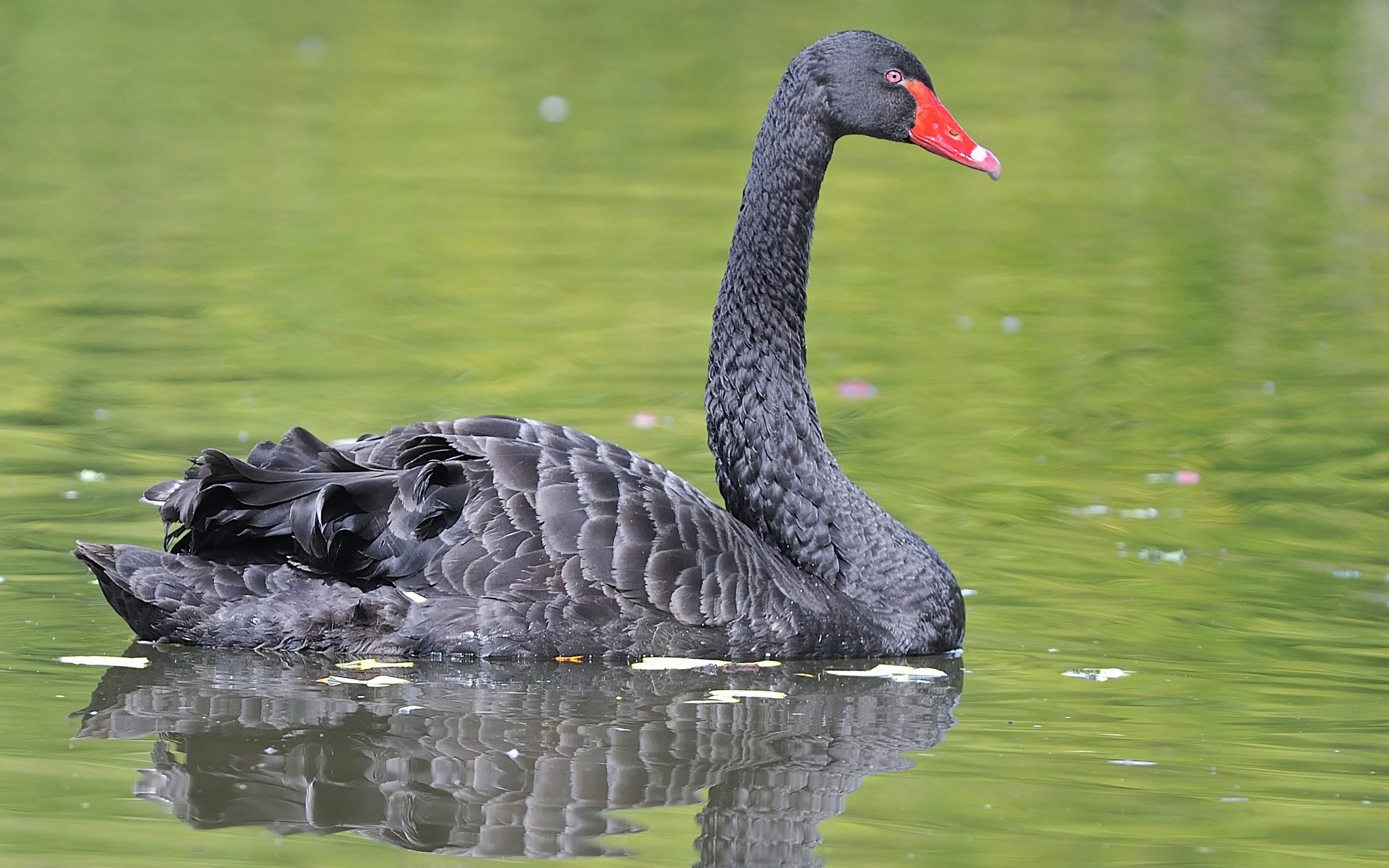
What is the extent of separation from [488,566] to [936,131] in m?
2.13

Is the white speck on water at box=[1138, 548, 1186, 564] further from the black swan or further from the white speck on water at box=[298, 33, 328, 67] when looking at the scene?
the white speck on water at box=[298, 33, 328, 67]

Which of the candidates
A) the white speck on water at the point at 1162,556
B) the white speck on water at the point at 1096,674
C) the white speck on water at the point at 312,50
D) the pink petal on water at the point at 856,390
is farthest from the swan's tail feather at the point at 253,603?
the white speck on water at the point at 312,50

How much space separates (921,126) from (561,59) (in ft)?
51.2

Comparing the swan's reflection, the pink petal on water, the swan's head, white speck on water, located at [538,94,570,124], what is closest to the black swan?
the swan's reflection

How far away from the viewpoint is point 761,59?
2305 cm

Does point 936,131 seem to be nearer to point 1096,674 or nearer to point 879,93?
point 879,93

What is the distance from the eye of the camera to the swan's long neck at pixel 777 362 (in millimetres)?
7352

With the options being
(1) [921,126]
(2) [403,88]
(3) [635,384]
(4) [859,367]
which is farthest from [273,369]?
(2) [403,88]

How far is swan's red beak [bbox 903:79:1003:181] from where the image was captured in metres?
7.38

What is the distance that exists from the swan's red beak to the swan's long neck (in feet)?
0.98

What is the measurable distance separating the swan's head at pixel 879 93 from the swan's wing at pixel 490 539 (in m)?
1.46

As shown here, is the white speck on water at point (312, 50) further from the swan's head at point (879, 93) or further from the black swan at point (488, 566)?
the black swan at point (488, 566)

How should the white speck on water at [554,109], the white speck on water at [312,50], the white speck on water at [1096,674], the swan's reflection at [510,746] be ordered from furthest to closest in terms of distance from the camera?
1. the white speck on water at [312,50]
2. the white speck on water at [554,109]
3. the white speck on water at [1096,674]
4. the swan's reflection at [510,746]

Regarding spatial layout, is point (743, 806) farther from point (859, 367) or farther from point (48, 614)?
point (859, 367)
